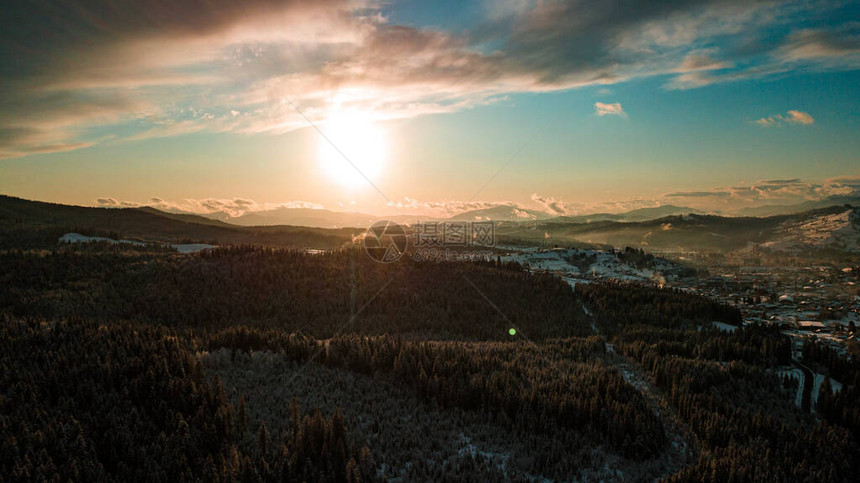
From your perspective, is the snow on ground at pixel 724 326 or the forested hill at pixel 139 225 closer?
the snow on ground at pixel 724 326

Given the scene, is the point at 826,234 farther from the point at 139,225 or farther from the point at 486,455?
the point at 139,225

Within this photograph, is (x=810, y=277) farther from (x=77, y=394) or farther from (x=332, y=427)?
(x=77, y=394)

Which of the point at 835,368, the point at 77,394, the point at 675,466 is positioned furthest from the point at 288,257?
the point at 835,368
